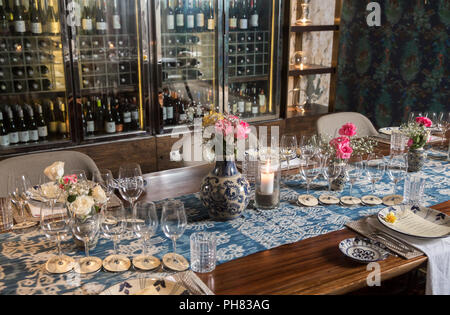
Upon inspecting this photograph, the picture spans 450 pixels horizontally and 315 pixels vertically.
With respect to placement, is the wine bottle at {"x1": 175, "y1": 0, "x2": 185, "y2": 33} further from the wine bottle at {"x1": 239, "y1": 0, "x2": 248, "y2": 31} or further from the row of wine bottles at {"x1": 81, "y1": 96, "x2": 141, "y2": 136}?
the row of wine bottles at {"x1": 81, "y1": 96, "x2": 141, "y2": 136}

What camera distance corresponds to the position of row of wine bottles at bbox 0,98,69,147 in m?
3.15

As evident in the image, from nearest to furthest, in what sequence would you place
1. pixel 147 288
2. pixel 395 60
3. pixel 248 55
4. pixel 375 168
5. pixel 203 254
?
pixel 147 288, pixel 203 254, pixel 375 168, pixel 248 55, pixel 395 60

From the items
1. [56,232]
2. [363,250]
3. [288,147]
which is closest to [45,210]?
[56,232]

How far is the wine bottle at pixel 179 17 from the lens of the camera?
3.63 meters

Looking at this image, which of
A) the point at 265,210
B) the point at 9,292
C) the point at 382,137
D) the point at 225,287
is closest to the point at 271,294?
the point at 225,287

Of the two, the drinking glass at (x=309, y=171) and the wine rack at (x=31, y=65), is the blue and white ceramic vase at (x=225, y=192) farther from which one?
the wine rack at (x=31, y=65)

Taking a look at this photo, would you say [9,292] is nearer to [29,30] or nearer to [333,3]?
[29,30]

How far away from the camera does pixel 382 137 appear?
2908mm

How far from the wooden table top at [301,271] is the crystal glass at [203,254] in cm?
3

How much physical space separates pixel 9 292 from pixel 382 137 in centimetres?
234

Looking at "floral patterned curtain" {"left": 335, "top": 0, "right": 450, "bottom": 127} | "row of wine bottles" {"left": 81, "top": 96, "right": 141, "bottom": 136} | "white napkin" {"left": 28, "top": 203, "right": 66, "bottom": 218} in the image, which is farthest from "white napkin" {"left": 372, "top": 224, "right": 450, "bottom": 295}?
"floral patterned curtain" {"left": 335, "top": 0, "right": 450, "bottom": 127}

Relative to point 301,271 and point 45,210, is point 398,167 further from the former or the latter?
point 45,210

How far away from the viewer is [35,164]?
221 centimetres

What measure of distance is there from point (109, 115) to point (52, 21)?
78 cm
